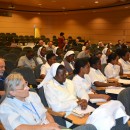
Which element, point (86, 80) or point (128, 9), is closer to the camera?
point (86, 80)

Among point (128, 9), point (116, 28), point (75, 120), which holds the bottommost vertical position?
point (75, 120)

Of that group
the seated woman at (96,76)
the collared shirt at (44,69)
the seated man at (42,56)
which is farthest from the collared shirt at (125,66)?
Answer: the seated man at (42,56)

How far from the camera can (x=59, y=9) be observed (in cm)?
2327

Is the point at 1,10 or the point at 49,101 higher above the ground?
the point at 1,10

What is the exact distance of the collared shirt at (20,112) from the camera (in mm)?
2344

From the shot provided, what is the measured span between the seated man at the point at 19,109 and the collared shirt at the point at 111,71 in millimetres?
3246

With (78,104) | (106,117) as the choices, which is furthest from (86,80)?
(106,117)

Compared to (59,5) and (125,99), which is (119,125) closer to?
(125,99)

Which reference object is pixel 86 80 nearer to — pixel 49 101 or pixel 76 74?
pixel 76 74

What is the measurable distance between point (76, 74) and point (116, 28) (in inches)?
721

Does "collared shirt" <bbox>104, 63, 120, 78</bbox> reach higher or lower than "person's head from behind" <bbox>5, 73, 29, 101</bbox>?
lower

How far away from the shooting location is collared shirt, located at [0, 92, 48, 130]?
92.3 inches

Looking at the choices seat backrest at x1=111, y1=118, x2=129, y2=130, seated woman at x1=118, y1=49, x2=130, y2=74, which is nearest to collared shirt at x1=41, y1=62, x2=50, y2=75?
seated woman at x1=118, y1=49, x2=130, y2=74

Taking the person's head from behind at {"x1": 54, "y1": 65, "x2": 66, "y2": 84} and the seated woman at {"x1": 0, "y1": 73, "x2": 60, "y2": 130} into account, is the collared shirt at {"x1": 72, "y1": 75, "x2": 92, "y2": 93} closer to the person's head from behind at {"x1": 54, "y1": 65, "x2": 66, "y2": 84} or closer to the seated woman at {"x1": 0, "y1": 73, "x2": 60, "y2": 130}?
the person's head from behind at {"x1": 54, "y1": 65, "x2": 66, "y2": 84}
